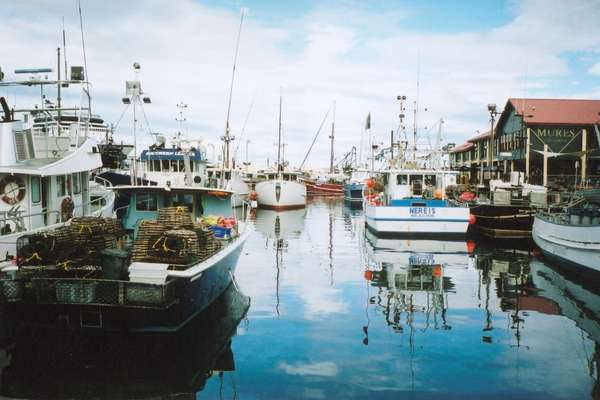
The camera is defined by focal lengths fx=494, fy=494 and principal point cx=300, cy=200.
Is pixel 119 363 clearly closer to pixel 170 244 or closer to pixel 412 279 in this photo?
pixel 170 244

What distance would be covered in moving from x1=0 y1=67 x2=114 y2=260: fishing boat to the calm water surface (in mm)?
4634

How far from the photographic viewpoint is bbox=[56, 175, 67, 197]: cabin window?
15470mm

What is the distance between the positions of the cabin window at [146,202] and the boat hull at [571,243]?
1313 cm

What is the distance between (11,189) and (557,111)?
4329 cm

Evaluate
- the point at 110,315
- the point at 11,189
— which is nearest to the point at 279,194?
the point at 11,189

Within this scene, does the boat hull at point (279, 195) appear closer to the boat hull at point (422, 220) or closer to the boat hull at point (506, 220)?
the boat hull at point (422, 220)

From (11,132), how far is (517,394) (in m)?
14.6

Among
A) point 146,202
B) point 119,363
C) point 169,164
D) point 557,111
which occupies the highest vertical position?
point 557,111

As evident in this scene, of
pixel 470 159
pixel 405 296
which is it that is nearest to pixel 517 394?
pixel 405 296

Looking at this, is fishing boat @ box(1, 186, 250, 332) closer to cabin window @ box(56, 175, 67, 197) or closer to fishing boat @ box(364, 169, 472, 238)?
cabin window @ box(56, 175, 67, 197)

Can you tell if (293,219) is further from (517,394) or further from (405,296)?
(517,394)

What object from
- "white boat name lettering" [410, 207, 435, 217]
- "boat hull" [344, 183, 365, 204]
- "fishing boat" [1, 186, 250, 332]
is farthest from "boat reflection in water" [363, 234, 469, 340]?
"boat hull" [344, 183, 365, 204]

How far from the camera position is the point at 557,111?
43.3 metres

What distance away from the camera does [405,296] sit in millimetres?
13211
